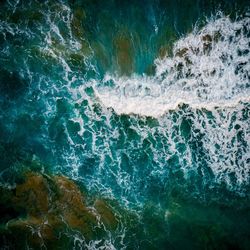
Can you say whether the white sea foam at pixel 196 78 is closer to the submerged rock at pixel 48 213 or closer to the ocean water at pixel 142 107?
the ocean water at pixel 142 107

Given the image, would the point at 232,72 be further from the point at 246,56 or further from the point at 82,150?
the point at 82,150

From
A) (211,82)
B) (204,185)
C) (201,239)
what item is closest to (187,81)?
(211,82)

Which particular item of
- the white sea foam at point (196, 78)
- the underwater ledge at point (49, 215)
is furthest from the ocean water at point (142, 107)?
the underwater ledge at point (49, 215)

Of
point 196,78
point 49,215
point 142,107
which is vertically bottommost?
point 49,215

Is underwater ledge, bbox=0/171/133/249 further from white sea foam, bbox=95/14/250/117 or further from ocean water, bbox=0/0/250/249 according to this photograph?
white sea foam, bbox=95/14/250/117

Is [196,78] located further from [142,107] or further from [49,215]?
[49,215]

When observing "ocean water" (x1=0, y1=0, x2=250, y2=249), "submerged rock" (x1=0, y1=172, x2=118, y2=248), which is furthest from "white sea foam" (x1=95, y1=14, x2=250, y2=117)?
"submerged rock" (x1=0, y1=172, x2=118, y2=248)

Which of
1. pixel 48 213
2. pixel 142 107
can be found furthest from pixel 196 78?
pixel 48 213
